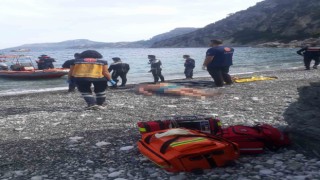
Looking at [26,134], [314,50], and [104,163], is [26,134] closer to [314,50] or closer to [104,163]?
[104,163]

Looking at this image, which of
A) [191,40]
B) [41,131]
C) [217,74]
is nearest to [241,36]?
[191,40]

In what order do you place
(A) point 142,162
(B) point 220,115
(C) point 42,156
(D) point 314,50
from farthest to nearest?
(D) point 314,50
(B) point 220,115
(C) point 42,156
(A) point 142,162

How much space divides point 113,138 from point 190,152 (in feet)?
7.68

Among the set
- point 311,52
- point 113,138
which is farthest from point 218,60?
point 311,52

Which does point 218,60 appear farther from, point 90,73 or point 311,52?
point 311,52

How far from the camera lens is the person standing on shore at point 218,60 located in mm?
14297

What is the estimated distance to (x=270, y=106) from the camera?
9.54 meters

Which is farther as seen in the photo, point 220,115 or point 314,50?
point 314,50

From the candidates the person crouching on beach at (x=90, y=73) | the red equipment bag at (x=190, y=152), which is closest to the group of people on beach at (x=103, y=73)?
the person crouching on beach at (x=90, y=73)

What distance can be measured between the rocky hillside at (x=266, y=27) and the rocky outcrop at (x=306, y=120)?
83.6 m

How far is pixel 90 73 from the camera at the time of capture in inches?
385

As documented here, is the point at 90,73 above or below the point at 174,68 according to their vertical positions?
above

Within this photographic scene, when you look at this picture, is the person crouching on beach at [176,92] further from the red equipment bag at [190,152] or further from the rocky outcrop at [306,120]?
the red equipment bag at [190,152]

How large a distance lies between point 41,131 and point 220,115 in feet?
12.6
